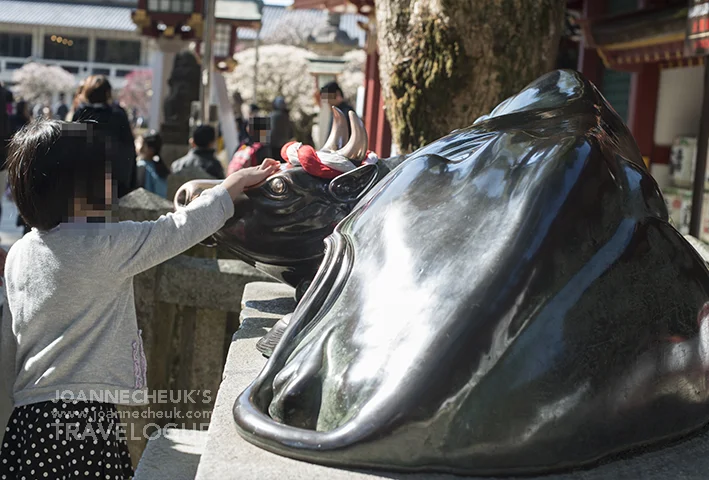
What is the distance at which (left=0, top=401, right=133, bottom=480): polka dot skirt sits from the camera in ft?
7.48

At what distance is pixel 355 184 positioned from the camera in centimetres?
275

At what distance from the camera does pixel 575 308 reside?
1711 mm

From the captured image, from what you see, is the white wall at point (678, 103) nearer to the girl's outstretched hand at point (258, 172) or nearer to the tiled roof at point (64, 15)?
the girl's outstretched hand at point (258, 172)

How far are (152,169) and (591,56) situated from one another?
5515 millimetres

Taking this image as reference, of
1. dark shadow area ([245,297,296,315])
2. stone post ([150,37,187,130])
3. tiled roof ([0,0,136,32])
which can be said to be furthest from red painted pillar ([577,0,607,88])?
tiled roof ([0,0,136,32])

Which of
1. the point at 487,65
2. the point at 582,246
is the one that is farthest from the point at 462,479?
the point at 487,65

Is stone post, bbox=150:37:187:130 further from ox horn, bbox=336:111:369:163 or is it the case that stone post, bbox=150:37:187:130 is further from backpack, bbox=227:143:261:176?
ox horn, bbox=336:111:369:163

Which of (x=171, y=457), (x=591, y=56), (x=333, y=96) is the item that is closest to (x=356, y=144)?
(x=171, y=457)

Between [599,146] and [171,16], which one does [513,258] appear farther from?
[171,16]

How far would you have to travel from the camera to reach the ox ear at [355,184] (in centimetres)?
274

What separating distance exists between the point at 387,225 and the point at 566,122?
0.55 m

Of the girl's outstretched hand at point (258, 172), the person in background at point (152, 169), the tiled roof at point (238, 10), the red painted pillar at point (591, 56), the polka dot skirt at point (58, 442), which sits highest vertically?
the tiled roof at point (238, 10)

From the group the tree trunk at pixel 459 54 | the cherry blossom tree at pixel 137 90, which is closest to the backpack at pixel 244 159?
the tree trunk at pixel 459 54

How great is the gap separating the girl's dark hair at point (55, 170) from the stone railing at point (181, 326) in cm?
158
